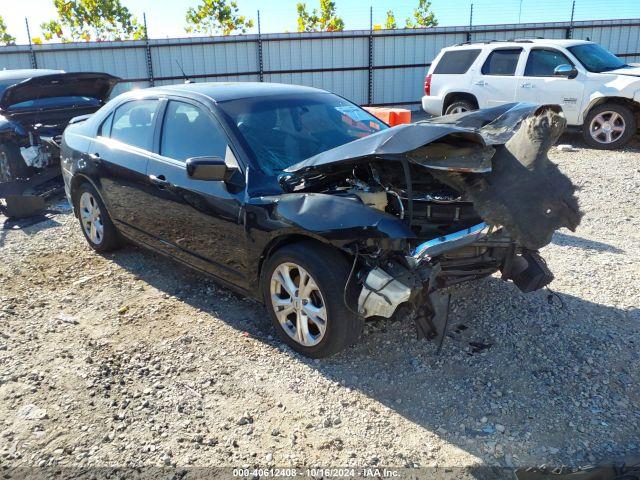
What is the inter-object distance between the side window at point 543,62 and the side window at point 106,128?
800cm

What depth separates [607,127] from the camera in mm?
9602

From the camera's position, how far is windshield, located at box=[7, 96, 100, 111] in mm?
7594

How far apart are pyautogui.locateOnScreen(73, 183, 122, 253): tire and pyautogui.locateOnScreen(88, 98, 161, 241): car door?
21 cm

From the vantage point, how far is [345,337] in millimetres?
3279

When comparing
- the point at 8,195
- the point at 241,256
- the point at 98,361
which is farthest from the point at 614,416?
the point at 8,195

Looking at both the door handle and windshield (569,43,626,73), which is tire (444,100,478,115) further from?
the door handle

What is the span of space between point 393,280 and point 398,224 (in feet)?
1.08

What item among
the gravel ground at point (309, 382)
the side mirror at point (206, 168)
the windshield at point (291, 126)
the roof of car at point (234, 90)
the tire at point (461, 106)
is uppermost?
the roof of car at point (234, 90)

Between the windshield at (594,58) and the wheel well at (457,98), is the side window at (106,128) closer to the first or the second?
the wheel well at (457,98)

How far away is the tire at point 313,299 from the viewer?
126 inches

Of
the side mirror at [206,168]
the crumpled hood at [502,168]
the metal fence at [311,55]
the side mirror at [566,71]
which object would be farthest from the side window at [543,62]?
the side mirror at [206,168]

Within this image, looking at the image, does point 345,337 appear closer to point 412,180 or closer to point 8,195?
point 412,180

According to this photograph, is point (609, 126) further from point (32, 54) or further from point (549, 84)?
point (32, 54)

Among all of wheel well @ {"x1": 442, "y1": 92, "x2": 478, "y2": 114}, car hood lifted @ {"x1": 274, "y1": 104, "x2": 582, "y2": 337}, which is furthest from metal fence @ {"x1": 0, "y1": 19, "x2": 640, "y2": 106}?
car hood lifted @ {"x1": 274, "y1": 104, "x2": 582, "y2": 337}
